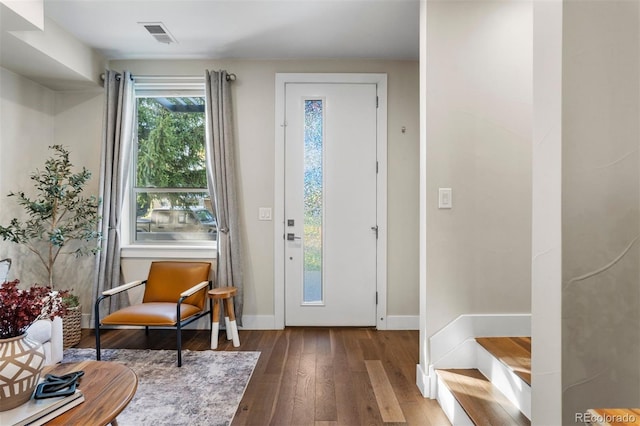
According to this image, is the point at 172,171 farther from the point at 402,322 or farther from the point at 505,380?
the point at 505,380

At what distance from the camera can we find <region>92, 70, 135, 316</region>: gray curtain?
3217 millimetres

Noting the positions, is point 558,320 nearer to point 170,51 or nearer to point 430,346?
point 430,346

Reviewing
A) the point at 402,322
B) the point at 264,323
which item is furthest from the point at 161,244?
the point at 402,322

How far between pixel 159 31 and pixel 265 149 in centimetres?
131

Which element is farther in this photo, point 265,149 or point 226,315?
point 265,149

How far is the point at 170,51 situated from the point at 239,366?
114 inches

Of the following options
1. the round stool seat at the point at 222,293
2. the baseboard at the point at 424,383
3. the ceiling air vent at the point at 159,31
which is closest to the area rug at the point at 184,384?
the round stool seat at the point at 222,293

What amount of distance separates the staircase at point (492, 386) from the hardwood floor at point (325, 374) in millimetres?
174

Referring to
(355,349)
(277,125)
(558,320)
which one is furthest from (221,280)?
(558,320)

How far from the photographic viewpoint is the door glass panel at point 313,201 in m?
3.35

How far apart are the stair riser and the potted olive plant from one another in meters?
3.24

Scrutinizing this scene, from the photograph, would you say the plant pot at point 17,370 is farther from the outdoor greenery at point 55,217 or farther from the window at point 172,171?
the window at point 172,171

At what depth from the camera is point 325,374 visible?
7.89 ft
